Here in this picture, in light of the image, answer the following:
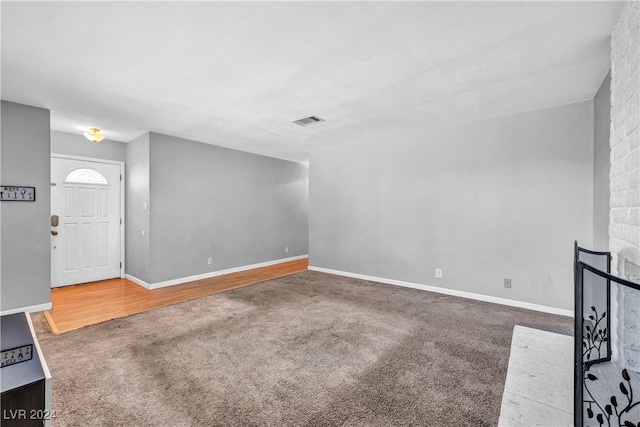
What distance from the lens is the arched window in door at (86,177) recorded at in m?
4.69

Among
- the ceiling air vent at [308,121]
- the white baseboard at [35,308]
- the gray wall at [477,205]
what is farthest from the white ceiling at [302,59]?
the white baseboard at [35,308]

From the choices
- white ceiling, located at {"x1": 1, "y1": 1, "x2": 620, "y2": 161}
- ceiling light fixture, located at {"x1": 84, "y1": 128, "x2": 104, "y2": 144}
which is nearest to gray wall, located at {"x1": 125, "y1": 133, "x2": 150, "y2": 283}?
ceiling light fixture, located at {"x1": 84, "y1": 128, "x2": 104, "y2": 144}

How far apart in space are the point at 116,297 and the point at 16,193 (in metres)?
1.73

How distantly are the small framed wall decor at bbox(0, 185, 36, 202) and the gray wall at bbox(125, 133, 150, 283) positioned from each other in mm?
1351

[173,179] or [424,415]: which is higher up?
[173,179]

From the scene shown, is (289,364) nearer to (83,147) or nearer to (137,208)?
(137,208)

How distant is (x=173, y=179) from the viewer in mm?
4879

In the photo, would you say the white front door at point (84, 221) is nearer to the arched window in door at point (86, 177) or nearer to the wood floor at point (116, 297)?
the arched window in door at point (86, 177)

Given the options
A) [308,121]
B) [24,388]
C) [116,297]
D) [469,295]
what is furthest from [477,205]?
[116,297]

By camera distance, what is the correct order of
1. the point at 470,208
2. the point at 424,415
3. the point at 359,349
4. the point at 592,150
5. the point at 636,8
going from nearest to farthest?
the point at 636,8 < the point at 424,415 < the point at 359,349 < the point at 592,150 < the point at 470,208

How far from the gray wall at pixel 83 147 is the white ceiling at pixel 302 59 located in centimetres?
78

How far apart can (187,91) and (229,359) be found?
8.51 feet

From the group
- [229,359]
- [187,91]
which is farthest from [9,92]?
[229,359]

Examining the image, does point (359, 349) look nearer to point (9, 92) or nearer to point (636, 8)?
point (636, 8)
